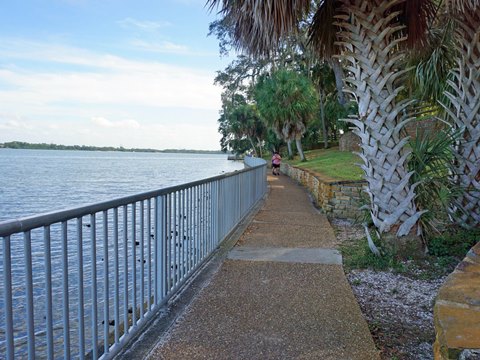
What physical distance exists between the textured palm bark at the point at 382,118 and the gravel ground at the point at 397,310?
0.86 metres

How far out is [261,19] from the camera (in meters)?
5.48

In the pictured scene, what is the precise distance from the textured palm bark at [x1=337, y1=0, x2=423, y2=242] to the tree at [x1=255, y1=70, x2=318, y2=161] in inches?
919

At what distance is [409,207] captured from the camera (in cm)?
575

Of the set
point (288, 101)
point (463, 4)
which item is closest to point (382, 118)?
point (463, 4)

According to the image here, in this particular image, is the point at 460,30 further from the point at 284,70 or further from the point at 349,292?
the point at 284,70

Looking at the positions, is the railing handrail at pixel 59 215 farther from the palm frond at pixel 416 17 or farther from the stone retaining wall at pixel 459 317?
the palm frond at pixel 416 17

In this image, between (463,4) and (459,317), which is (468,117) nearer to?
(463,4)

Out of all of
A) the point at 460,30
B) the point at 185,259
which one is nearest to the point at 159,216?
the point at 185,259

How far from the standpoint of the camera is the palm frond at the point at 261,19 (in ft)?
17.7

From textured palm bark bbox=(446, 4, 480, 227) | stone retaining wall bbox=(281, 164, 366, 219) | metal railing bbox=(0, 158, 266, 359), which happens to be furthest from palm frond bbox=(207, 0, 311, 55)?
stone retaining wall bbox=(281, 164, 366, 219)

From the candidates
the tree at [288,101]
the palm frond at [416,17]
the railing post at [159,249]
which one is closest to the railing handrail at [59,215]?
the railing post at [159,249]

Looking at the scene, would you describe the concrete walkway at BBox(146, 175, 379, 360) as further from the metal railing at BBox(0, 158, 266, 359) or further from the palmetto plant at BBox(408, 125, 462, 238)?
the palmetto plant at BBox(408, 125, 462, 238)

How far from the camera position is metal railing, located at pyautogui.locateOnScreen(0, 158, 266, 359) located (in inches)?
89.8

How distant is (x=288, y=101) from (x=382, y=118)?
23994 mm
